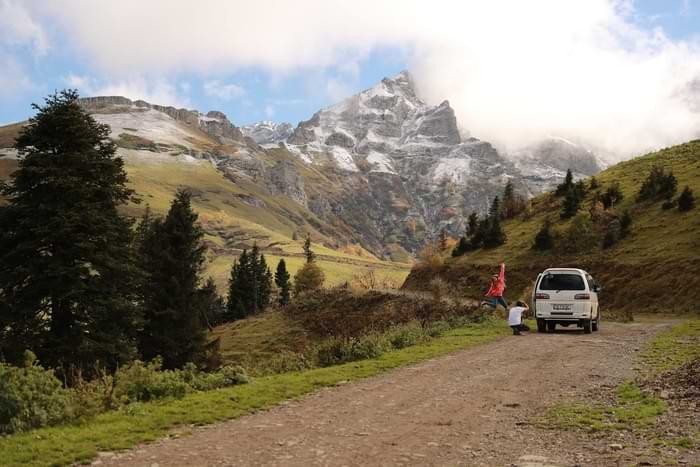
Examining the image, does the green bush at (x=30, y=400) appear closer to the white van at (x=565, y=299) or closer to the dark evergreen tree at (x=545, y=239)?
the white van at (x=565, y=299)

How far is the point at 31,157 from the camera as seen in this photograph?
23109 mm

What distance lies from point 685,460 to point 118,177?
24.1 metres

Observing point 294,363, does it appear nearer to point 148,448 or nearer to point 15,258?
point 148,448

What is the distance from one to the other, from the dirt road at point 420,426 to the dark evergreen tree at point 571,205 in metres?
44.2

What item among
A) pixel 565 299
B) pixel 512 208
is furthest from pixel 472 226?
pixel 565 299

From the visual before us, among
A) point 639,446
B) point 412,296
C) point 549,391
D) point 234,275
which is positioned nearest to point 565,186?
point 412,296

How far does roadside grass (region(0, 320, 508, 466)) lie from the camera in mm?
8579

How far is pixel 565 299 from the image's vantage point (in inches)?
988

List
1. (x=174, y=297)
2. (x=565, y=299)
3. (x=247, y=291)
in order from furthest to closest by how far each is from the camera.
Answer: (x=247, y=291) < (x=174, y=297) < (x=565, y=299)

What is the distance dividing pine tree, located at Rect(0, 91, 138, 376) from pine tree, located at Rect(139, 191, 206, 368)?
451 inches

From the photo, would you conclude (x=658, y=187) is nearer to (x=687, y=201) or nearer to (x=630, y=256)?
(x=687, y=201)

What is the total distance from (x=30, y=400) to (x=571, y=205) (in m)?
56.0

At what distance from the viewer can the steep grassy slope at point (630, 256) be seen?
128 ft

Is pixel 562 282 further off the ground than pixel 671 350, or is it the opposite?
pixel 562 282
